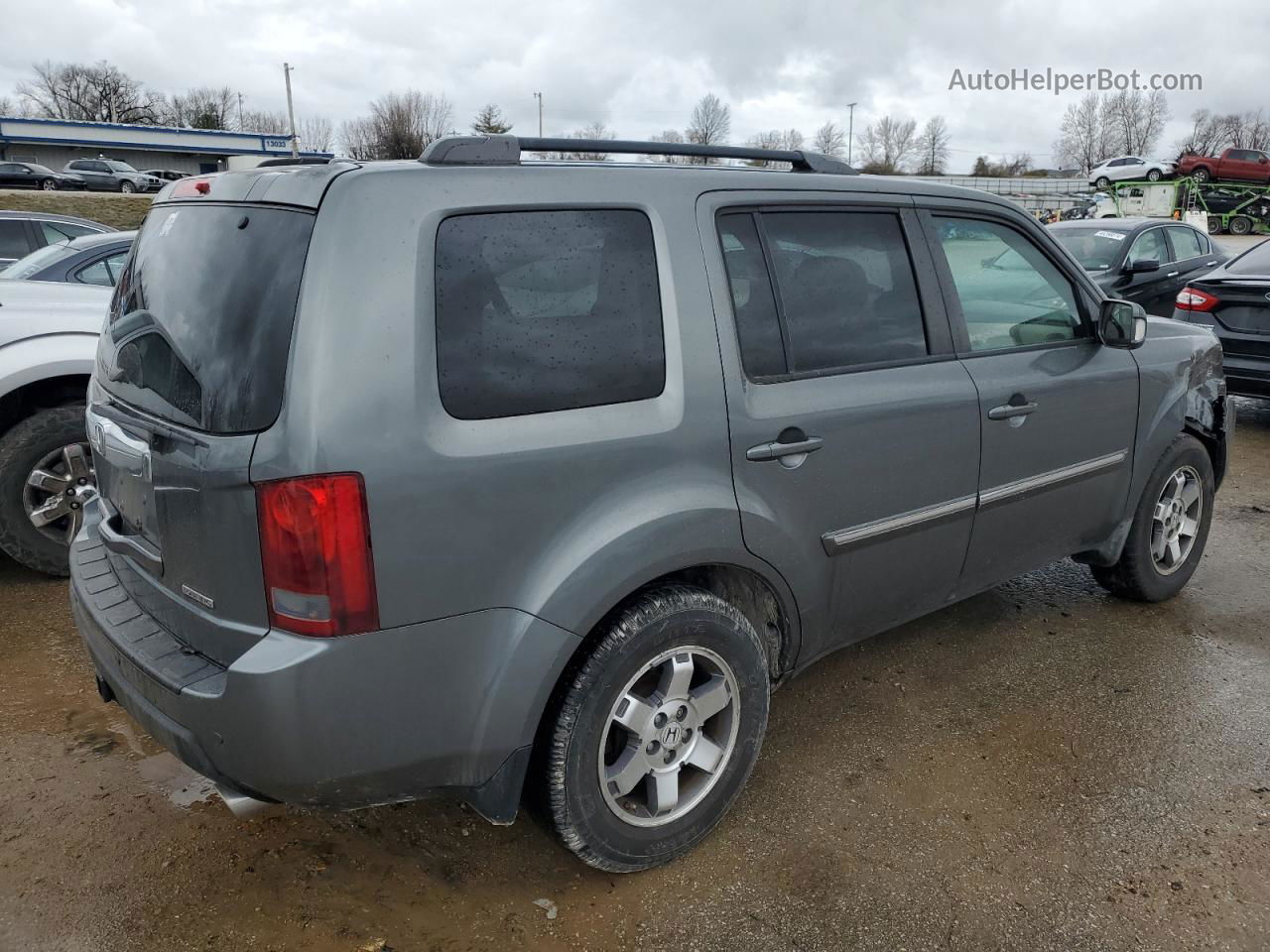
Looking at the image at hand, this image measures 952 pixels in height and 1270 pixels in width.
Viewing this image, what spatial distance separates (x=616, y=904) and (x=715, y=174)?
6.50 feet

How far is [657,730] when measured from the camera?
8.31 ft

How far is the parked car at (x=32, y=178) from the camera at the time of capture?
36.3 m

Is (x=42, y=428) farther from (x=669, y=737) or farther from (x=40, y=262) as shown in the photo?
(x=669, y=737)

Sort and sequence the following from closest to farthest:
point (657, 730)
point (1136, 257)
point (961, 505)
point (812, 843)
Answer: point (657, 730) < point (812, 843) < point (961, 505) < point (1136, 257)

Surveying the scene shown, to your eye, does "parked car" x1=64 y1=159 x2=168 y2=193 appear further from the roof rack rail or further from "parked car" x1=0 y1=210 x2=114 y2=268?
the roof rack rail

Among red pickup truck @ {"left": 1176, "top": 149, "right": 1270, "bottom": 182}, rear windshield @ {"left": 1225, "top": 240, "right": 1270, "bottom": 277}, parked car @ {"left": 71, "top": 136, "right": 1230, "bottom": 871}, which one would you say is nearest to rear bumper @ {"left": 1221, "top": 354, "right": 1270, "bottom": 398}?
rear windshield @ {"left": 1225, "top": 240, "right": 1270, "bottom": 277}

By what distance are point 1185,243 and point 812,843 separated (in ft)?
33.7

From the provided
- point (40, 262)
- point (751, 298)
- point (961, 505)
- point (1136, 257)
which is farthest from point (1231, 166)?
point (751, 298)

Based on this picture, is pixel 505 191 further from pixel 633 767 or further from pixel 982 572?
pixel 982 572

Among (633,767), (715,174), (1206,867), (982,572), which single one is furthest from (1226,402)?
(633,767)

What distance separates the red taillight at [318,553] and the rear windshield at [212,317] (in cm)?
18

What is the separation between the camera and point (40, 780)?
303 centimetres

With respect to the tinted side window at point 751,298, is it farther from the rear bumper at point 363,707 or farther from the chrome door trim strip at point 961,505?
the rear bumper at point 363,707

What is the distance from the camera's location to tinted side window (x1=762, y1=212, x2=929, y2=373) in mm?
2771
